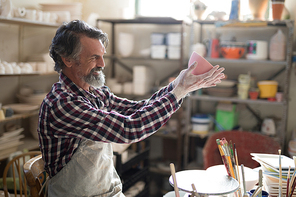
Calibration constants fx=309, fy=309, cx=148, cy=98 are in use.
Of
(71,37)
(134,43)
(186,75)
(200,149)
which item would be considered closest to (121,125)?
(186,75)

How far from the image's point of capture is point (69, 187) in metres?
1.42

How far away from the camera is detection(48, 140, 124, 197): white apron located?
1413mm

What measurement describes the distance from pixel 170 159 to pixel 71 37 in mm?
2296

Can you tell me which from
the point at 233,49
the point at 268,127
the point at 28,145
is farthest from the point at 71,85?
the point at 268,127

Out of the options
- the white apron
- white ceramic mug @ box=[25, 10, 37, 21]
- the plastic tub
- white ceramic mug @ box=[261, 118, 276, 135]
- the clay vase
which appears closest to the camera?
the white apron

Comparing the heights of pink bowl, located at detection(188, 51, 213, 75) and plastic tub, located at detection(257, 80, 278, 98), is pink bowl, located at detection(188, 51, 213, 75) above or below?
above

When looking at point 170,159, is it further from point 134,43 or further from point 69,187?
point 69,187

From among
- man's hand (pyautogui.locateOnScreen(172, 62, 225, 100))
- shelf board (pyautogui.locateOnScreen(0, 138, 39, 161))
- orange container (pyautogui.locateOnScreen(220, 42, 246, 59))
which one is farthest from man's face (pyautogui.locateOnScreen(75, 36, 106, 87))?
orange container (pyautogui.locateOnScreen(220, 42, 246, 59))

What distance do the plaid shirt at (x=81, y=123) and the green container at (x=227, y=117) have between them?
1.80 metres

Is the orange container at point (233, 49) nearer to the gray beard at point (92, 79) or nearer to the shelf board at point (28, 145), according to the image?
the gray beard at point (92, 79)

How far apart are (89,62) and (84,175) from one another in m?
0.53

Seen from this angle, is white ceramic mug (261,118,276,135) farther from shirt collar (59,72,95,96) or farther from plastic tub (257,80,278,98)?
shirt collar (59,72,95,96)

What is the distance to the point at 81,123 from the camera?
127cm

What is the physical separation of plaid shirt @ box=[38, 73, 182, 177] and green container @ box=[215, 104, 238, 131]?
5.89 feet
